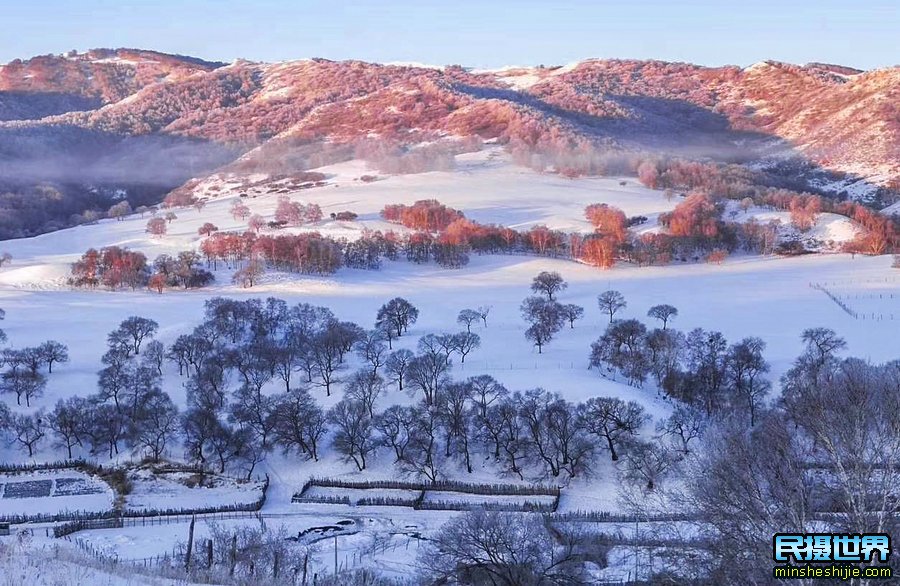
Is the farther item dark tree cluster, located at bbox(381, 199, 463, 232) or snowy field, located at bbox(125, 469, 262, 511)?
dark tree cluster, located at bbox(381, 199, 463, 232)

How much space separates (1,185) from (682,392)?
109m

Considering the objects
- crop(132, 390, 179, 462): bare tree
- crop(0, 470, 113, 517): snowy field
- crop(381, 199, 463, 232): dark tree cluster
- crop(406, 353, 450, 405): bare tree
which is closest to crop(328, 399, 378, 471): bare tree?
crop(406, 353, 450, 405): bare tree

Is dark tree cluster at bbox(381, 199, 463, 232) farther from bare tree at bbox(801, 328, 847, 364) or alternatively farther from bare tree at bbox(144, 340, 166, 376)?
bare tree at bbox(801, 328, 847, 364)

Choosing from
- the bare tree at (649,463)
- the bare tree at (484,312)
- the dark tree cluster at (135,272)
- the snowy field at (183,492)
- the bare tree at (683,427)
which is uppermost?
the dark tree cluster at (135,272)

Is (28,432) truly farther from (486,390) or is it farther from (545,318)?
(545,318)

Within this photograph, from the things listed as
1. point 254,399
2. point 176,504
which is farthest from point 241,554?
point 254,399

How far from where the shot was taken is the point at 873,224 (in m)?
71.7

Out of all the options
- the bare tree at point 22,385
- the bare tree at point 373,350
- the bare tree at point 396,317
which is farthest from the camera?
the bare tree at point 396,317

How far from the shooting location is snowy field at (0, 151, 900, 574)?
28641 millimetres

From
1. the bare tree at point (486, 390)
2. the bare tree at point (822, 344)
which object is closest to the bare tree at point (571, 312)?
the bare tree at point (822, 344)

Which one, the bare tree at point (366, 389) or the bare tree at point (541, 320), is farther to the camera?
the bare tree at point (541, 320)

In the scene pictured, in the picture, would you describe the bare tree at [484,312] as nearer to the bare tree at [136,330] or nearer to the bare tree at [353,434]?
the bare tree at [353,434]

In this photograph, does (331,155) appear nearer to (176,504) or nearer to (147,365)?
(147,365)

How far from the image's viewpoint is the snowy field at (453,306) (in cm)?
2864
